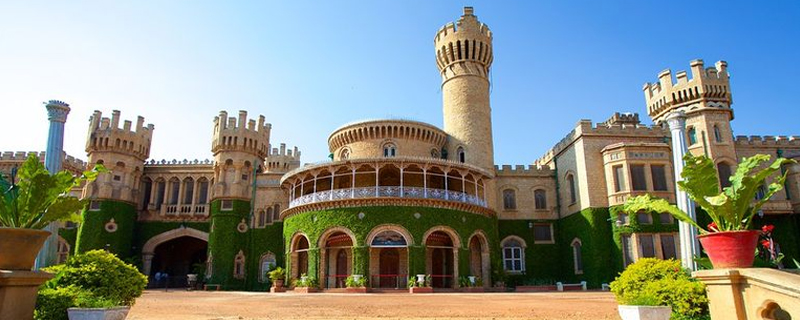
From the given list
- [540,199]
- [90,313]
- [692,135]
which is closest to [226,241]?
[540,199]

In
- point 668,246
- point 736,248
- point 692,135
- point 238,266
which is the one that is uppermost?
point 692,135

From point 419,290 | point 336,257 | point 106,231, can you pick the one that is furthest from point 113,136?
point 419,290

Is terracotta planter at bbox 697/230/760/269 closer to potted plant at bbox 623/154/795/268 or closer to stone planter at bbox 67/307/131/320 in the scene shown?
potted plant at bbox 623/154/795/268

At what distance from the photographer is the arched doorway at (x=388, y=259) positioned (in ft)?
96.2

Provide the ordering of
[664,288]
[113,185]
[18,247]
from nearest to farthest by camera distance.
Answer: [18,247] < [664,288] < [113,185]

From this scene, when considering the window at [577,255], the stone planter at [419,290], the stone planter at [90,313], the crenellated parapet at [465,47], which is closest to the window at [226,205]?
the stone planter at [419,290]

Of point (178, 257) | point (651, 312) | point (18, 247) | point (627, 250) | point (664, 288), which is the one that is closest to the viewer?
point (18, 247)

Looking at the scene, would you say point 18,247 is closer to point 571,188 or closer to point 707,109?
point 571,188

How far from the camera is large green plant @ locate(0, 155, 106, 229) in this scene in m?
8.51

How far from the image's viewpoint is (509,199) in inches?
1491

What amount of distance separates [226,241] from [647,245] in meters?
28.6

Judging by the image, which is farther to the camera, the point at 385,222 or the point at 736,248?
the point at 385,222

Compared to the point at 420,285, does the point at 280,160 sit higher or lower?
higher

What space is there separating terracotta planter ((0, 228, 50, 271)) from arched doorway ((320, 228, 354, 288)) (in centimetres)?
2181
